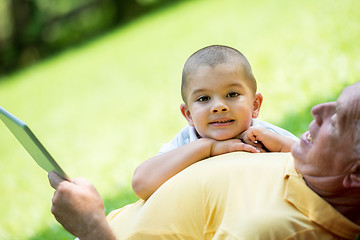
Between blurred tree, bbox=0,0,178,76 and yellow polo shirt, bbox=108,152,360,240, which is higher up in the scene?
blurred tree, bbox=0,0,178,76

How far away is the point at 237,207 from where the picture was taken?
2127 mm

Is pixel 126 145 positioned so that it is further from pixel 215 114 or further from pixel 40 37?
pixel 40 37

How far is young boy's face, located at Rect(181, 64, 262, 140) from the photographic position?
270 cm

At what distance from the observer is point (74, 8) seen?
72.8 feet

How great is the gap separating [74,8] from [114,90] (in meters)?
12.2

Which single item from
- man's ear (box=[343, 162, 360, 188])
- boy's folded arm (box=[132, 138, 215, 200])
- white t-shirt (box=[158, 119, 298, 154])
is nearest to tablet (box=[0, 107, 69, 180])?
boy's folded arm (box=[132, 138, 215, 200])

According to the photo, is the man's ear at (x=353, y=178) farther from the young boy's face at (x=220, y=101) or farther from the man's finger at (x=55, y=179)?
the man's finger at (x=55, y=179)

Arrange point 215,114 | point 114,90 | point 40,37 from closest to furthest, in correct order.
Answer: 1. point 215,114
2. point 114,90
3. point 40,37

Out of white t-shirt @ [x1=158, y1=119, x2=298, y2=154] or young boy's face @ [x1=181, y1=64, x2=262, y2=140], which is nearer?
young boy's face @ [x1=181, y1=64, x2=262, y2=140]

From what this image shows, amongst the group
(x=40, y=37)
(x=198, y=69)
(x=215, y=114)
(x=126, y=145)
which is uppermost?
(x=40, y=37)

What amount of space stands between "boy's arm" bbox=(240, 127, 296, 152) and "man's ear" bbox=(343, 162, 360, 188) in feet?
2.40

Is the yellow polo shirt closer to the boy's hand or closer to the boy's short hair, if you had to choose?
the boy's hand

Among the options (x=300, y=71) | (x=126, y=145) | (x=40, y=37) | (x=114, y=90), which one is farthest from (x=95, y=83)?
(x=40, y=37)

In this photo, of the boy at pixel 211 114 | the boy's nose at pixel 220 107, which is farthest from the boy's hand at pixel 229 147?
the boy's nose at pixel 220 107
